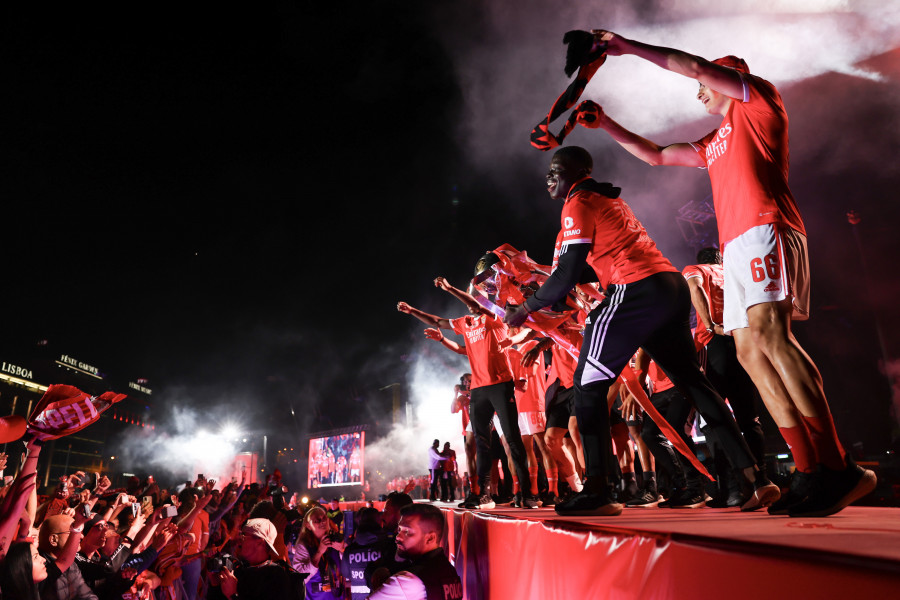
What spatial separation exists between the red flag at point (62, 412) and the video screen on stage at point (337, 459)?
2886 cm

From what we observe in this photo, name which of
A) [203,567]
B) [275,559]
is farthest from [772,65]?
[203,567]

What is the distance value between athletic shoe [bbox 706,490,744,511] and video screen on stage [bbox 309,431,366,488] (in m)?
28.8

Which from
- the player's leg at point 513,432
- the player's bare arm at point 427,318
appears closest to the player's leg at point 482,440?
the player's leg at point 513,432

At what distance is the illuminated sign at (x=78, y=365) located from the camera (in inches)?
1855

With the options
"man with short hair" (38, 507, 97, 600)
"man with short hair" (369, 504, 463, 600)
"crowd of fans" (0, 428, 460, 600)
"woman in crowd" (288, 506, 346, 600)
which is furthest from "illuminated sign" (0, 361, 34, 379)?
"man with short hair" (369, 504, 463, 600)

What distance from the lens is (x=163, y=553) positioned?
4.69 meters

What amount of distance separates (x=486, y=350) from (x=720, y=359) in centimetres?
232

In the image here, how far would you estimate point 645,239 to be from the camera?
10.0 ft

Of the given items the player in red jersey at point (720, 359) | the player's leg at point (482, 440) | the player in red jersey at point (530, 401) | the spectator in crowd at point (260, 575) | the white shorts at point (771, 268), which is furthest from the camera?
the player in red jersey at point (530, 401)

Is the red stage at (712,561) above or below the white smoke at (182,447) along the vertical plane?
below

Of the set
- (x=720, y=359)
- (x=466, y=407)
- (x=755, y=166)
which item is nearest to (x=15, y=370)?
(x=466, y=407)

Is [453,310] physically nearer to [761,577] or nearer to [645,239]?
[645,239]

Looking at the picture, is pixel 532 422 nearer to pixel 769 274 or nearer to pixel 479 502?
pixel 479 502

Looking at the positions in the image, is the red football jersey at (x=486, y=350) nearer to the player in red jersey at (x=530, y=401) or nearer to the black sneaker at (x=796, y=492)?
the player in red jersey at (x=530, y=401)
